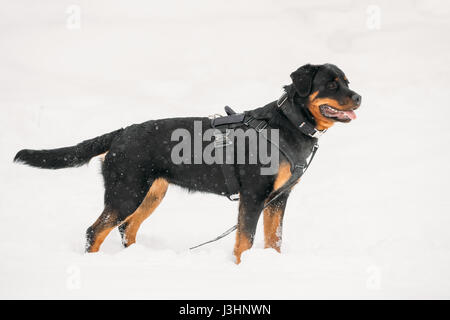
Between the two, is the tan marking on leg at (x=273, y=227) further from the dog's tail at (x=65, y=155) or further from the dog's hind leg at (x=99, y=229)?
the dog's tail at (x=65, y=155)

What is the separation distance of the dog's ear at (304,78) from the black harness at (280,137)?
0.15 m

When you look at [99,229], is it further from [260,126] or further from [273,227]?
[260,126]

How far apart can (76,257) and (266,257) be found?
1.90m

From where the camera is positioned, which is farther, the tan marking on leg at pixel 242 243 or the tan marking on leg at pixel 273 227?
the tan marking on leg at pixel 273 227

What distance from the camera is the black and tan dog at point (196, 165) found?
3.99m

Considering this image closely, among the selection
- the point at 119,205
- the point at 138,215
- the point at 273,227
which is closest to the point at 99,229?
the point at 119,205

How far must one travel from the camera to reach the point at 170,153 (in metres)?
A: 4.40

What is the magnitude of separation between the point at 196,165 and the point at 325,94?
156 centimetres

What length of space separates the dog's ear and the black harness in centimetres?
15

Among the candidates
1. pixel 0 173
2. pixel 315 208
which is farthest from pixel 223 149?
pixel 0 173

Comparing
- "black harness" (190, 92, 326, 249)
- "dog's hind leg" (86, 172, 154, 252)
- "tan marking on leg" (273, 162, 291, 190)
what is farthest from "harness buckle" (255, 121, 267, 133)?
"dog's hind leg" (86, 172, 154, 252)

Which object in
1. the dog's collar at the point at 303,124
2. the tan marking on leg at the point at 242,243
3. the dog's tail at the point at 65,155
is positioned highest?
the dog's collar at the point at 303,124

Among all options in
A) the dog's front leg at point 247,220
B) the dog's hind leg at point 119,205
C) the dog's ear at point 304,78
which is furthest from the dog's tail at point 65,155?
the dog's ear at point 304,78

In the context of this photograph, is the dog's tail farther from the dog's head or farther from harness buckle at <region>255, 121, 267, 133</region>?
the dog's head
